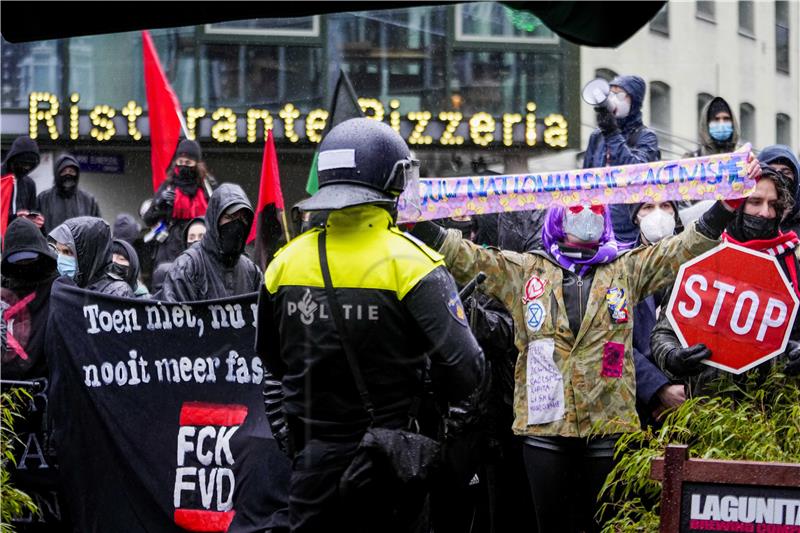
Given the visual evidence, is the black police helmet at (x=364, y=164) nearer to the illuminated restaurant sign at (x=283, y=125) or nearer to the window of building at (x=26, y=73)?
the illuminated restaurant sign at (x=283, y=125)

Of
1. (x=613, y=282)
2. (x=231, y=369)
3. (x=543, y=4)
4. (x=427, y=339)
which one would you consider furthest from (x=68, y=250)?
(x=543, y=4)

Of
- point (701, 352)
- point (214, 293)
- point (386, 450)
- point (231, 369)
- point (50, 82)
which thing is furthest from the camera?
point (50, 82)

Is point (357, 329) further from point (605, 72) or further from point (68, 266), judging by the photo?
point (605, 72)

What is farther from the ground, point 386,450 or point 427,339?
point 427,339

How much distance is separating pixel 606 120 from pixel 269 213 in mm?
2404

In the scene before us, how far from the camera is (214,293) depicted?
854 cm

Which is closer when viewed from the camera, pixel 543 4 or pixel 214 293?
pixel 543 4

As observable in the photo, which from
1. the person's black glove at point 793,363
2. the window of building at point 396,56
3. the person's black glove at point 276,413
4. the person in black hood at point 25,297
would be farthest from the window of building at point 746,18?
the person's black glove at point 276,413

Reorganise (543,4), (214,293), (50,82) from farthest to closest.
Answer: (50,82)
(214,293)
(543,4)

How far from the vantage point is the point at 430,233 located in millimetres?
7383

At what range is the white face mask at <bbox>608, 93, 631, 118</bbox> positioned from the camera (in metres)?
9.28

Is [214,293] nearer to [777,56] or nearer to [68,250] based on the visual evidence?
[68,250]

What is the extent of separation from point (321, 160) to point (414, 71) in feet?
54.6

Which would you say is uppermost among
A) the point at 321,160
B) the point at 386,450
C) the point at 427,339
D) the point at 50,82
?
the point at 50,82
